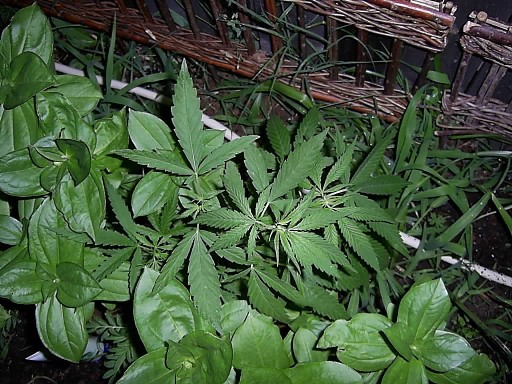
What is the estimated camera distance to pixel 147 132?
0.90 metres

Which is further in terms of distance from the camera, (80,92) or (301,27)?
(301,27)

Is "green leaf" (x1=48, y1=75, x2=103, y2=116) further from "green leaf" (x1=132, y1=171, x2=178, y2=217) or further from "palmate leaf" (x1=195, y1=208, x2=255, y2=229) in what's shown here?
"palmate leaf" (x1=195, y1=208, x2=255, y2=229)

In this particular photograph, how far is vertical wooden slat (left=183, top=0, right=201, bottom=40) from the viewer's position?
1333 millimetres

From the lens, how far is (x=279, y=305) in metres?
0.85

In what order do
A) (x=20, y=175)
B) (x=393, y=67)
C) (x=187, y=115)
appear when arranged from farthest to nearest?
(x=393, y=67) → (x=20, y=175) → (x=187, y=115)

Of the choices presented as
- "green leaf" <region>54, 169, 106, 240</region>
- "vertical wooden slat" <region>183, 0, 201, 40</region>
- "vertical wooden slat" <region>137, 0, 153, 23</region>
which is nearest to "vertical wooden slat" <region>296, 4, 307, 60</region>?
"vertical wooden slat" <region>183, 0, 201, 40</region>

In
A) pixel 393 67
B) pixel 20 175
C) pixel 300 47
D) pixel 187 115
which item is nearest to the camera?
pixel 187 115

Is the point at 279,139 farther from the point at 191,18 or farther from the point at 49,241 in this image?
the point at 191,18

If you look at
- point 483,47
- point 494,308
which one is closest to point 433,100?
point 483,47

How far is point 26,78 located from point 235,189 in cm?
39

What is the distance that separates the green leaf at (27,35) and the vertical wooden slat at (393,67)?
72 centimetres

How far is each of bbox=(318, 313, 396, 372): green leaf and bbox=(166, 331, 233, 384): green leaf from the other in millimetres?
180

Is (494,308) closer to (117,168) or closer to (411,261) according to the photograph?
(411,261)

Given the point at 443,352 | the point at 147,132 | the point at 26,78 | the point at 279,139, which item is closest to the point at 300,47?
the point at 279,139
